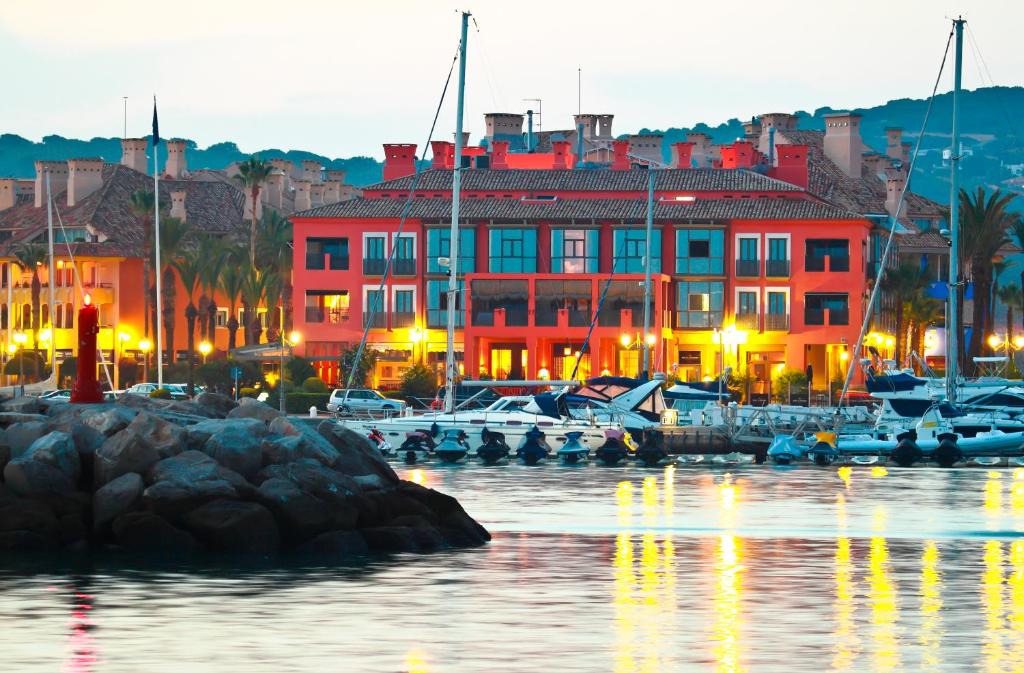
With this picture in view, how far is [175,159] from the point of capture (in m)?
150

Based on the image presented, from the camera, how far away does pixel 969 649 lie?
26422 mm

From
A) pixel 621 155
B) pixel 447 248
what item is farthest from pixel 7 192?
pixel 447 248

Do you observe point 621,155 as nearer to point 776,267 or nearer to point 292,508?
point 776,267

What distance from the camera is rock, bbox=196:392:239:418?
45625mm

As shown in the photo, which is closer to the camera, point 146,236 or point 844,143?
point 146,236

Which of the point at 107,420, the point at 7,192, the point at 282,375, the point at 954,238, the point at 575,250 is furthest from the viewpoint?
the point at 7,192

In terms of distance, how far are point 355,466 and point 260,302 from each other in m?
90.2

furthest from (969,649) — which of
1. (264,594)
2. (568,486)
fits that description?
(568,486)

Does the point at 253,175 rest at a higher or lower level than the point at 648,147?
lower

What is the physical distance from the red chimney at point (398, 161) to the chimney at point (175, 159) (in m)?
34.6

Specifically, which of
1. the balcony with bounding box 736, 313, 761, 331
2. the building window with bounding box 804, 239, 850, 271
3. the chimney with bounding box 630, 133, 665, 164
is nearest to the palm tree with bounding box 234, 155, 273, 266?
the chimney with bounding box 630, 133, 665, 164

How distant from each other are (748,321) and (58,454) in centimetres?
7226

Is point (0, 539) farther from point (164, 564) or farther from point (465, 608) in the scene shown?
point (465, 608)

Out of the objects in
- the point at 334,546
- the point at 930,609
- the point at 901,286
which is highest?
the point at 901,286
